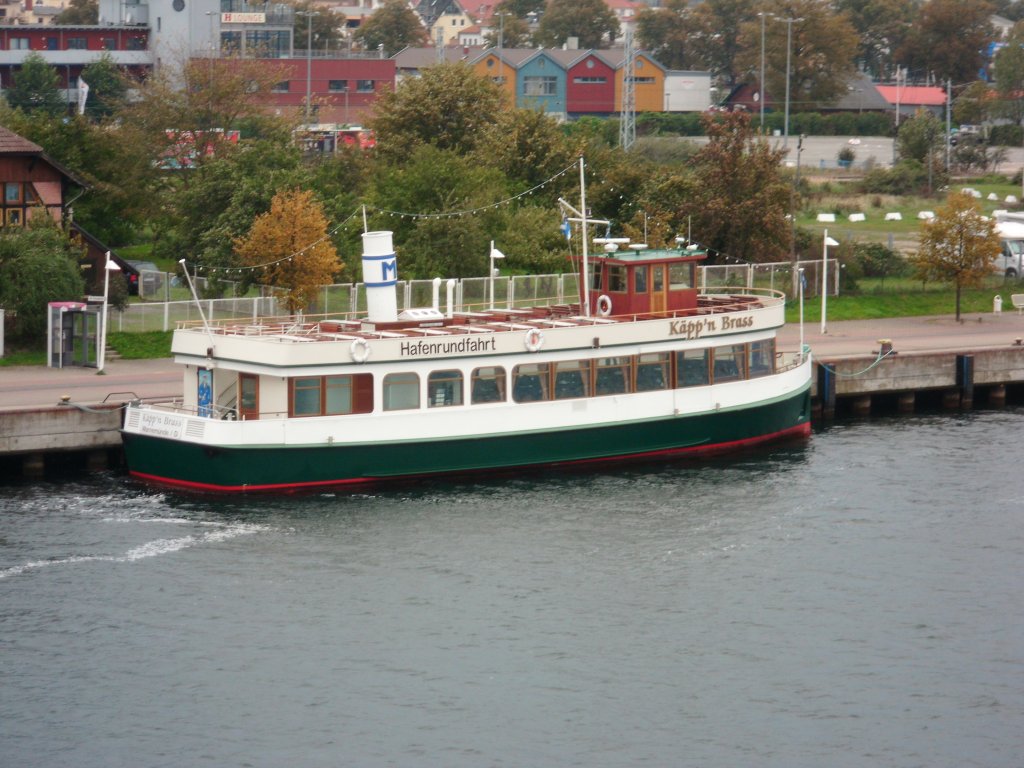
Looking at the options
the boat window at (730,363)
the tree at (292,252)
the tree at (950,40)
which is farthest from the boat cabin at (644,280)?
the tree at (950,40)

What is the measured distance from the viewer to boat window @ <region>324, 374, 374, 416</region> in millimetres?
45469

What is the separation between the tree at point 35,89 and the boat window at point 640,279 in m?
87.4

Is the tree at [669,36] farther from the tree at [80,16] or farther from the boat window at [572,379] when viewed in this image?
the boat window at [572,379]

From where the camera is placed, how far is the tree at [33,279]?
56.0 meters

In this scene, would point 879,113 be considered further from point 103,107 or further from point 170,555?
point 170,555

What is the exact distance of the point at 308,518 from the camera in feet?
140

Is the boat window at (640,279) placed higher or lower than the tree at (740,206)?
lower

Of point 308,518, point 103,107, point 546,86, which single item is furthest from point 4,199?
point 546,86

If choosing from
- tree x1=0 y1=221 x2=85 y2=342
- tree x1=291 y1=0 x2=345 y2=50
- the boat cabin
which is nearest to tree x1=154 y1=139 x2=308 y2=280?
tree x1=0 y1=221 x2=85 y2=342

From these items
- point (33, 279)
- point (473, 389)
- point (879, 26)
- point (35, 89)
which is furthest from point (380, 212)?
point (879, 26)

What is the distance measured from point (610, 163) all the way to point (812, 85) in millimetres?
75936

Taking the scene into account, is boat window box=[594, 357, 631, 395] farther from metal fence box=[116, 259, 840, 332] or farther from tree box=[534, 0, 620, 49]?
tree box=[534, 0, 620, 49]

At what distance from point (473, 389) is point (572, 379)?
122 inches

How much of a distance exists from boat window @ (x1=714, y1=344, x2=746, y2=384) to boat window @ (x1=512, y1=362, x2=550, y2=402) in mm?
5795
